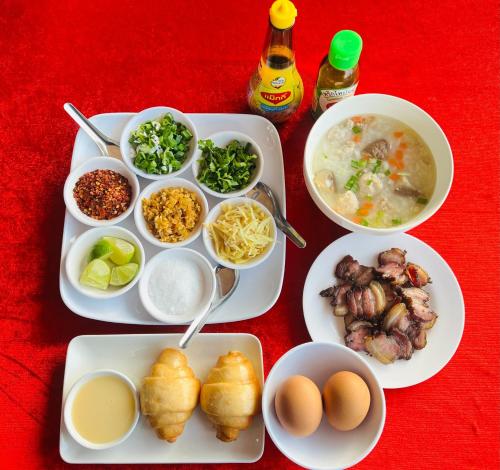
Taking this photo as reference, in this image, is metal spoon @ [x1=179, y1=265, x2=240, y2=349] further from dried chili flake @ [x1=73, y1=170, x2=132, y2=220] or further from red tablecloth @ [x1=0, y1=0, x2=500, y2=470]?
dried chili flake @ [x1=73, y1=170, x2=132, y2=220]

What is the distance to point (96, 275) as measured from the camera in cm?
163

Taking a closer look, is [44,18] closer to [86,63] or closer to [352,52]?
[86,63]

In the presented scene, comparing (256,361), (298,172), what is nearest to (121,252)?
(256,361)

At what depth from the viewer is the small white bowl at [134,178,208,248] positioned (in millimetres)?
1673

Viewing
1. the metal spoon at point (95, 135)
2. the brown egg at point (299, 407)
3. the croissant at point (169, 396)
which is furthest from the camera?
the metal spoon at point (95, 135)

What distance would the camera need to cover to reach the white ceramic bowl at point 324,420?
57.7 inches

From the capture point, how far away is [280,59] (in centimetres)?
165

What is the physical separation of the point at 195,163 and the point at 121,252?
15.2 inches

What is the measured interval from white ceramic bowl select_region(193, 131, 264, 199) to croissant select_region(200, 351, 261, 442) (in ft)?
1.72

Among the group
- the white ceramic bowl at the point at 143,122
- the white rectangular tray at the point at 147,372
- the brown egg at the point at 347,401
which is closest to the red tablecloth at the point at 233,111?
the white rectangular tray at the point at 147,372

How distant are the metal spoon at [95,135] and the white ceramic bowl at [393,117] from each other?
0.69 meters

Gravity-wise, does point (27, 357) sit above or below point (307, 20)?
below

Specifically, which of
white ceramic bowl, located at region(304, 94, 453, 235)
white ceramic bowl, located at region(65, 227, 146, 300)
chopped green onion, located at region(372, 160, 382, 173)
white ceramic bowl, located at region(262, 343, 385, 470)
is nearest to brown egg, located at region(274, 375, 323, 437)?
white ceramic bowl, located at region(262, 343, 385, 470)

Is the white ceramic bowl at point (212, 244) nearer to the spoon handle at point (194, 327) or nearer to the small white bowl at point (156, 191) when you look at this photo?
the small white bowl at point (156, 191)
